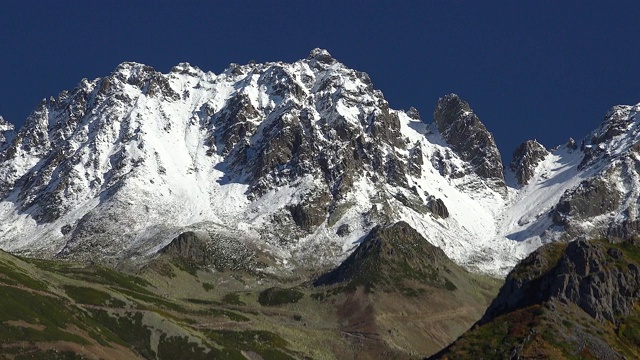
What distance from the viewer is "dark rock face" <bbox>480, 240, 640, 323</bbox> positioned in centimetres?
13662

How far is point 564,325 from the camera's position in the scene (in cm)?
12706

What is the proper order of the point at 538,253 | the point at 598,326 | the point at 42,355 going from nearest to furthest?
the point at 598,326
the point at 538,253
the point at 42,355

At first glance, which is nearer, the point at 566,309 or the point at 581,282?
the point at 566,309

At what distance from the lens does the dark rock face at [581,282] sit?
448 feet

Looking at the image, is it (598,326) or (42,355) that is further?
(42,355)

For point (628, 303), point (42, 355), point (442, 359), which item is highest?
point (628, 303)

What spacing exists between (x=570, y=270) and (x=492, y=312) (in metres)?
16.3

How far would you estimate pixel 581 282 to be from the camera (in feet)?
454

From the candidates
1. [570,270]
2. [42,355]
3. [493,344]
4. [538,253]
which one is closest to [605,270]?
[570,270]

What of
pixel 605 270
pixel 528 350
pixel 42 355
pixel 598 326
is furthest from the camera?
pixel 42 355

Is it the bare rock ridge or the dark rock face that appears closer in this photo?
the bare rock ridge

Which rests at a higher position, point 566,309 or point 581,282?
point 581,282

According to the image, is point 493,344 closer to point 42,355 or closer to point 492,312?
point 492,312

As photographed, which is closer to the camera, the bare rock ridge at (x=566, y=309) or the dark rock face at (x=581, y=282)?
the bare rock ridge at (x=566, y=309)
